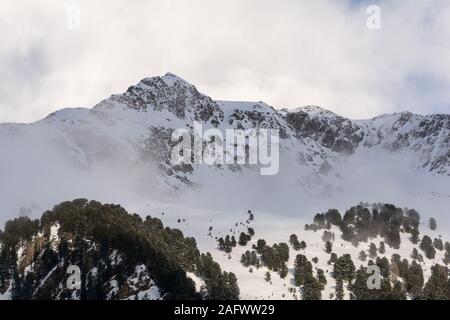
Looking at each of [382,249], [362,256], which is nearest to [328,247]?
[362,256]

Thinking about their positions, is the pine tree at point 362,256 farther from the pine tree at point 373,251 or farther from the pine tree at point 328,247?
the pine tree at point 328,247

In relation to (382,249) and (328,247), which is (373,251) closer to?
(382,249)

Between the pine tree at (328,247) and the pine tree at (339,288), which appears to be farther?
the pine tree at (328,247)

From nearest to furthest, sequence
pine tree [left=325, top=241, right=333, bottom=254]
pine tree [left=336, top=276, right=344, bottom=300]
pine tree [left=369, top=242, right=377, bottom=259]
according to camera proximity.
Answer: pine tree [left=336, top=276, right=344, bottom=300] < pine tree [left=325, top=241, right=333, bottom=254] < pine tree [left=369, top=242, right=377, bottom=259]

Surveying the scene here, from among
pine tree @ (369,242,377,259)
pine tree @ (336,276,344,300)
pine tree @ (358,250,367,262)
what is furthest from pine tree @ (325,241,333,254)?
pine tree @ (336,276,344,300)

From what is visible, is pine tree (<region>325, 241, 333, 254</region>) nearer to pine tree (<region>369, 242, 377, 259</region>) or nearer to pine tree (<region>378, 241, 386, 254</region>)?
pine tree (<region>369, 242, 377, 259</region>)

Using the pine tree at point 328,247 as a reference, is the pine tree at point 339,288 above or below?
below

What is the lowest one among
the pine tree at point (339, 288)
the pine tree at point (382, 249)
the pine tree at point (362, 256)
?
the pine tree at point (339, 288)

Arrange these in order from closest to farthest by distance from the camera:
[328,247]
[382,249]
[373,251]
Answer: [328,247] < [373,251] < [382,249]

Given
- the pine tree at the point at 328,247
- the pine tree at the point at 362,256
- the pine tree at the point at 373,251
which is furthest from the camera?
the pine tree at the point at 373,251

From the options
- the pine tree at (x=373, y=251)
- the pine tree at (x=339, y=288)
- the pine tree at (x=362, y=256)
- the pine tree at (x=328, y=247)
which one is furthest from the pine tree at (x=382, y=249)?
the pine tree at (x=339, y=288)

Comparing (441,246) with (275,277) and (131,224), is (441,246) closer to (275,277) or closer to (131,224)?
(275,277)
